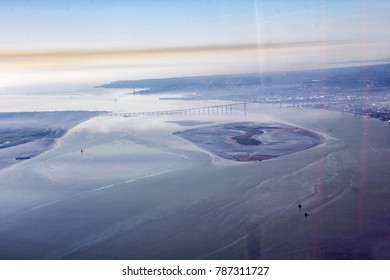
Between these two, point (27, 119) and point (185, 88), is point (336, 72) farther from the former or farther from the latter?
point (27, 119)

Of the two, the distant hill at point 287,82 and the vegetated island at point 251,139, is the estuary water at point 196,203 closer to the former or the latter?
the vegetated island at point 251,139

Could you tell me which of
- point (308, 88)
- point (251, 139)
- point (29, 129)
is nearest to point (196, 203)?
point (251, 139)

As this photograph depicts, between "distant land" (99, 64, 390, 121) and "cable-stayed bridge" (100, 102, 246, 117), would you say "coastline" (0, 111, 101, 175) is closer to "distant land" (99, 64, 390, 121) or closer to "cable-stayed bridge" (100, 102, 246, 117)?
"cable-stayed bridge" (100, 102, 246, 117)

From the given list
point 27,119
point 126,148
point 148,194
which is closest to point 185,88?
point 27,119

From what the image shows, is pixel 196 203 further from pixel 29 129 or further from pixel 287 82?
pixel 287 82

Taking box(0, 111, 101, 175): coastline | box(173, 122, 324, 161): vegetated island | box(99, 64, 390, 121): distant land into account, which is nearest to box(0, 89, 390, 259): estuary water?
box(173, 122, 324, 161): vegetated island
